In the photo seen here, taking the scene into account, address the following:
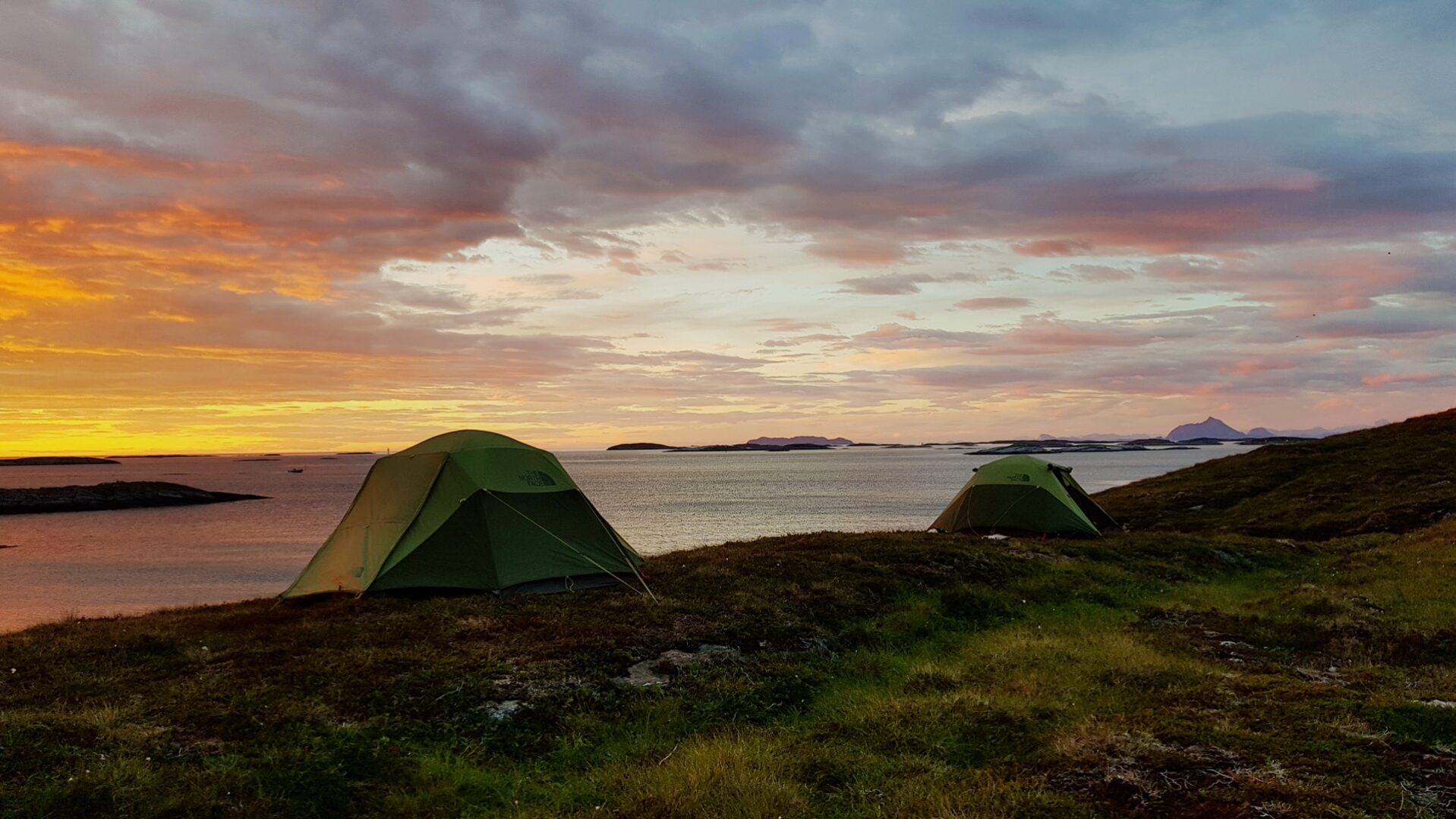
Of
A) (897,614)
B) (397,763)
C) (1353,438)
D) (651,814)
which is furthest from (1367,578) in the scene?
(1353,438)

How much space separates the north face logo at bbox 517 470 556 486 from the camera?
19.9 metres

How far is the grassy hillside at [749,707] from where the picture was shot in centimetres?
819

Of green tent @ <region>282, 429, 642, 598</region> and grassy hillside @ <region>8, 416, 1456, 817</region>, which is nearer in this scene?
grassy hillside @ <region>8, 416, 1456, 817</region>

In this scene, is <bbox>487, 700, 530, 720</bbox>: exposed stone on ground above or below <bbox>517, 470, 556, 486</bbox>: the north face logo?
below

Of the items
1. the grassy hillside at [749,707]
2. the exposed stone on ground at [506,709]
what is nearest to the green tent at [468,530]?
the grassy hillside at [749,707]

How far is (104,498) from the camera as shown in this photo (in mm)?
127188

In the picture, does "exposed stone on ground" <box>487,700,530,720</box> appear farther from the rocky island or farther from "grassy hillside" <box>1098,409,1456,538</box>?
the rocky island

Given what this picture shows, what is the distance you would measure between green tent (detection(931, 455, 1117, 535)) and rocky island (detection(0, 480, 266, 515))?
134 metres

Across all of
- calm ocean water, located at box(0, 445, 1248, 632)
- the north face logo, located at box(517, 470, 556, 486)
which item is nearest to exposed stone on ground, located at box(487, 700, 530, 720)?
the north face logo, located at box(517, 470, 556, 486)

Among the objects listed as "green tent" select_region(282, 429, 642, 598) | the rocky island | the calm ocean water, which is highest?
"green tent" select_region(282, 429, 642, 598)

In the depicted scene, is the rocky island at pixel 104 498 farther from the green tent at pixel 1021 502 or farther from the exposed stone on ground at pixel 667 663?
the exposed stone on ground at pixel 667 663

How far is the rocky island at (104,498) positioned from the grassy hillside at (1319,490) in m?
136

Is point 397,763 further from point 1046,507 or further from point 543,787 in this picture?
point 1046,507

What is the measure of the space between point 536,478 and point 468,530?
2.06 metres
